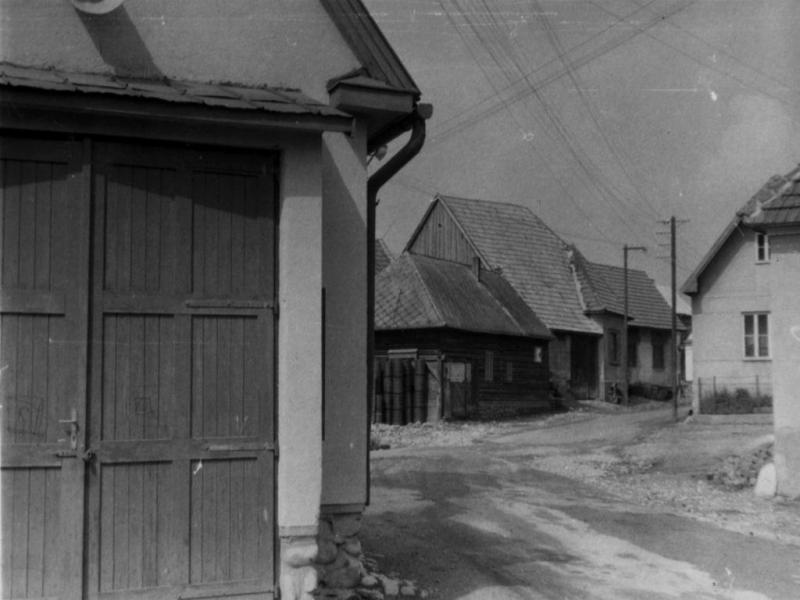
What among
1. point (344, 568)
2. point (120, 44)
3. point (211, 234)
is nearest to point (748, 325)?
point (344, 568)

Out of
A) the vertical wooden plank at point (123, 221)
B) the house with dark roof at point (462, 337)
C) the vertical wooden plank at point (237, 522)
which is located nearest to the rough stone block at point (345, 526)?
the vertical wooden plank at point (237, 522)

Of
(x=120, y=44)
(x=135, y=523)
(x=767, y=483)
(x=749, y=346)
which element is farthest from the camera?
(x=749, y=346)

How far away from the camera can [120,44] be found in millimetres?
6527

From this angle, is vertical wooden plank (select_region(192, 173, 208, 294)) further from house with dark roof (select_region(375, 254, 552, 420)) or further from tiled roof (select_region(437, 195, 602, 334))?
tiled roof (select_region(437, 195, 602, 334))

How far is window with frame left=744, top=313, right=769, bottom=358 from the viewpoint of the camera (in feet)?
95.2

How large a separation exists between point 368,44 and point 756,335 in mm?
24797

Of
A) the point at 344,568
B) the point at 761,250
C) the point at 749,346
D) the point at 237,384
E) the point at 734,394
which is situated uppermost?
the point at 761,250

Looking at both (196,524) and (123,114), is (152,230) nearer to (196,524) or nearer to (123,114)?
(123,114)


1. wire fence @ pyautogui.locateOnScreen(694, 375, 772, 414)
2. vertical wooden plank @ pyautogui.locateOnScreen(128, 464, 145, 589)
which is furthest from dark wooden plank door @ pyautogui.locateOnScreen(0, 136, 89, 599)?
wire fence @ pyautogui.locateOnScreen(694, 375, 772, 414)

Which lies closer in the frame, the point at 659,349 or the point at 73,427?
the point at 73,427

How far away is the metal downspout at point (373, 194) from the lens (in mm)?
7438

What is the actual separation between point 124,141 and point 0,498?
2.42 metres

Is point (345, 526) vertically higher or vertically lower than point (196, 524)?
lower

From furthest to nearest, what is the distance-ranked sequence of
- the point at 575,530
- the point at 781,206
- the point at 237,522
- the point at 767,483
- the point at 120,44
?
the point at 767,483, the point at 781,206, the point at 575,530, the point at 120,44, the point at 237,522
